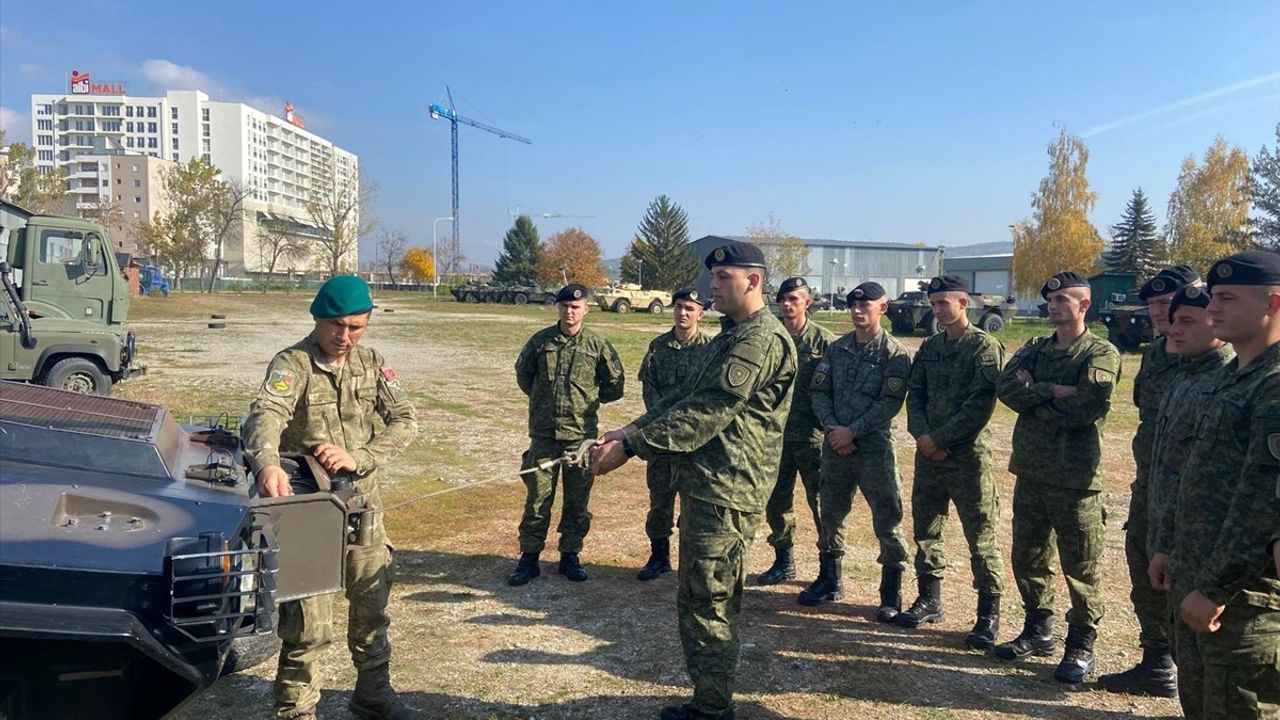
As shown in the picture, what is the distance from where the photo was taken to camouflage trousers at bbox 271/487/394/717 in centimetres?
301

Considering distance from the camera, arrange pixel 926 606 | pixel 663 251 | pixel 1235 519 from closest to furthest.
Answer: pixel 1235 519, pixel 926 606, pixel 663 251

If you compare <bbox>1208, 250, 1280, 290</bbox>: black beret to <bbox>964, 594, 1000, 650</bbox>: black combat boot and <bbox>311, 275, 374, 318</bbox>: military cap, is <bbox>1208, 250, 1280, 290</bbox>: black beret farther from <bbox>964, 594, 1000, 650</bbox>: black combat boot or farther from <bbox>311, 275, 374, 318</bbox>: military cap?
<bbox>311, 275, 374, 318</bbox>: military cap

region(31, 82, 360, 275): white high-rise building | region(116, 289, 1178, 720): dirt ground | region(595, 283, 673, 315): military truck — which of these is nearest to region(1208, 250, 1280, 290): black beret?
region(116, 289, 1178, 720): dirt ground

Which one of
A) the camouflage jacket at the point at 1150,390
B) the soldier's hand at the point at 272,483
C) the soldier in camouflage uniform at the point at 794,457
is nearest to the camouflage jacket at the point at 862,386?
the soldier in camouflage uniform at the point at 794,457

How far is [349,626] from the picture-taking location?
127 inches

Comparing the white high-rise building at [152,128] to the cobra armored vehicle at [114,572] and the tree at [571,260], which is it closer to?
the tree at [571,260]

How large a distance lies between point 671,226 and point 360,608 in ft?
187

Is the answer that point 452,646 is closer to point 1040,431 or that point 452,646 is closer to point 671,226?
point 1040,431

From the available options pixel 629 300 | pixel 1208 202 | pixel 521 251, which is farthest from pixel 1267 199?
pixel 521 251

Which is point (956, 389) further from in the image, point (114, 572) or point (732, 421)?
point (114, 572)

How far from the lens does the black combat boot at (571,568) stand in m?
5.10

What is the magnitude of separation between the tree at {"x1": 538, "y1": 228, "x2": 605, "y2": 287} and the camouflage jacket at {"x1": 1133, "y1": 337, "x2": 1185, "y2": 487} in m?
53.9

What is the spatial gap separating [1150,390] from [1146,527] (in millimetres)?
688

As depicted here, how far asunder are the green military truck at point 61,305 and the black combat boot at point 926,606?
9545 mm
